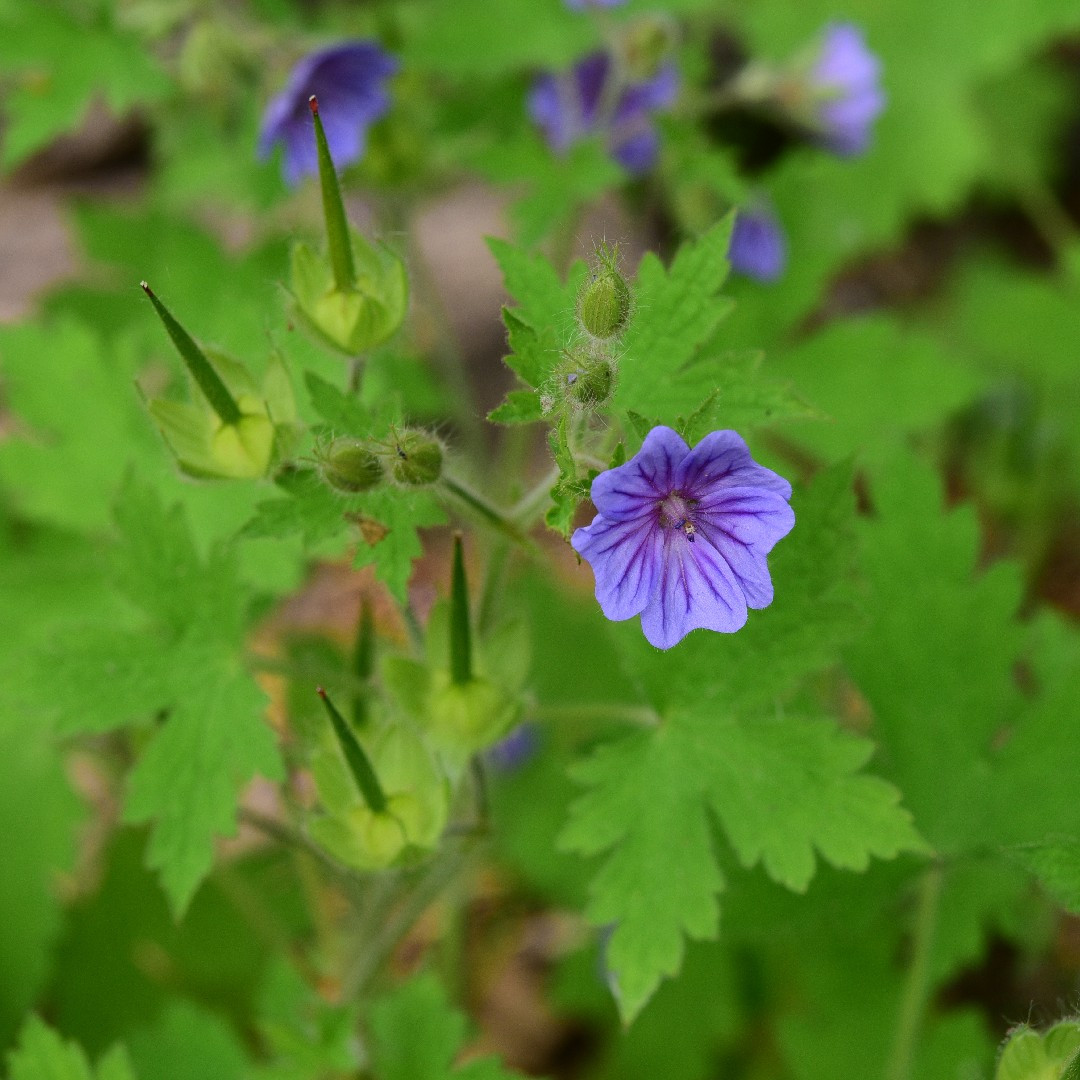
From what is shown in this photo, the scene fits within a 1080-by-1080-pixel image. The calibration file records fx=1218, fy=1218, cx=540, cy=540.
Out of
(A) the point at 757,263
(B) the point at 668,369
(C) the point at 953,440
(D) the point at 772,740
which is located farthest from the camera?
(C) the point at 953,440

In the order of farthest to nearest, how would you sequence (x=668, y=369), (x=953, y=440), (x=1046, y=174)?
(x=1046, y=174) → (x=953, y=440) → (x=668, y=369)

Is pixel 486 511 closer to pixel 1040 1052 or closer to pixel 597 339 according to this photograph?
pixel 597 339

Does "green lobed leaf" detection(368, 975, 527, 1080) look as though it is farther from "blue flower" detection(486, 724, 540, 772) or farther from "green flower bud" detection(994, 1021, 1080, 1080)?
"blue flower" detection(486, 724, 540, 772)

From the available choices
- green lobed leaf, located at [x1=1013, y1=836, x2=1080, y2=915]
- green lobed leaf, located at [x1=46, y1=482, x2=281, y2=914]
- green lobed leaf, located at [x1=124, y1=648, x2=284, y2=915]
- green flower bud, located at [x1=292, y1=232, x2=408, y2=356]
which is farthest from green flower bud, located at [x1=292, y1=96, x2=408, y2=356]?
green lobed leaf, located at [x1=1013, y1=836, x2=1080, y2=915]

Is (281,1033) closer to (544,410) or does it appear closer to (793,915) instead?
(793,915)

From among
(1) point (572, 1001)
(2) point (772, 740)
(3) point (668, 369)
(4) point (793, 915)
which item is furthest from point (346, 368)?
(1) point (572, 1001)

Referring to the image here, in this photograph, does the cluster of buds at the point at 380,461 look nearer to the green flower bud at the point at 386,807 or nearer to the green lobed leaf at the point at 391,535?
the green lobed leaf at the point at 391,535
